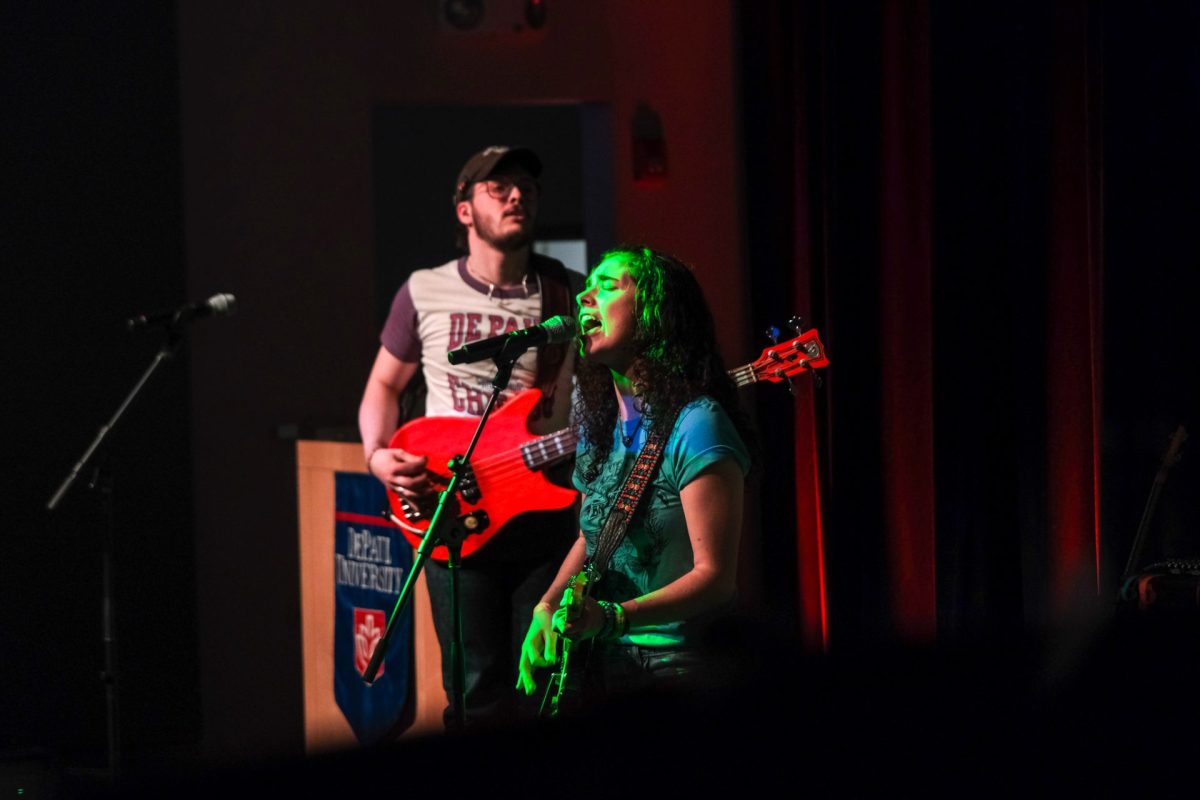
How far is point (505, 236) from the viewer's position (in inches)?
→ 139

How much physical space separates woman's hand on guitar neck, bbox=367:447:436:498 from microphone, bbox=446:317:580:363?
76 centimetres

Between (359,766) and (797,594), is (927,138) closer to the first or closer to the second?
(797,594)

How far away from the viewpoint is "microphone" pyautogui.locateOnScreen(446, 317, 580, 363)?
2.63m

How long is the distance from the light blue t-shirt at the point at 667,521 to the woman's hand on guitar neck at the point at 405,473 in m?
1.10

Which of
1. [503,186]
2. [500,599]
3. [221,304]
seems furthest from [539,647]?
[221,304]

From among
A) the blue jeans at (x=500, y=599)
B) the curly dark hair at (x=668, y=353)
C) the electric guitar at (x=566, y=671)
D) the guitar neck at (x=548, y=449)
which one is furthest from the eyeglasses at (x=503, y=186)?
the electric guitar at (x=566, y=671)

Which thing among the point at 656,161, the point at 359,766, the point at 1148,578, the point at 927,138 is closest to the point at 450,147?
the point at 656,161

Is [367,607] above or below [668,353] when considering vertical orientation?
below

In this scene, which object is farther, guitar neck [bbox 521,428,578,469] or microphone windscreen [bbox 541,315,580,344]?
guitar neck [bbox 521,428,578,469]

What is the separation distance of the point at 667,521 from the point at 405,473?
1.23 meters

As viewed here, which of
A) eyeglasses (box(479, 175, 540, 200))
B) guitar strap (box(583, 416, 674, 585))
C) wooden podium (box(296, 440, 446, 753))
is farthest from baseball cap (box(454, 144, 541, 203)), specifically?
guitar strap (box(583, 416, 674, 585))

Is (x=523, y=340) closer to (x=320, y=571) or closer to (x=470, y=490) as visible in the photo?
(x=470, y=490)

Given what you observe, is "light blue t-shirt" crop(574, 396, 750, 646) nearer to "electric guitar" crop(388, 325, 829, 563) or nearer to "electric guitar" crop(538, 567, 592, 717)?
"electric guitar" crop(538, 567, 592, 717)

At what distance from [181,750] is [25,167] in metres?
2.30
